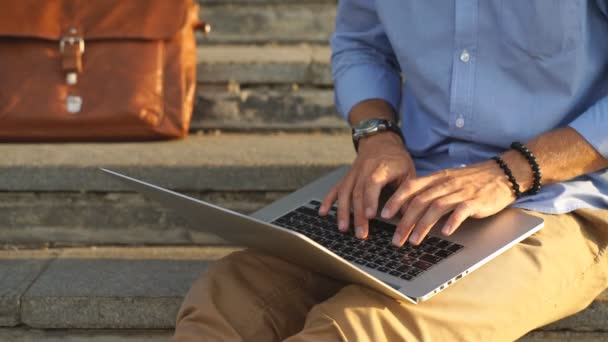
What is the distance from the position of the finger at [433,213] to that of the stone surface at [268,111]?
4.01 feet

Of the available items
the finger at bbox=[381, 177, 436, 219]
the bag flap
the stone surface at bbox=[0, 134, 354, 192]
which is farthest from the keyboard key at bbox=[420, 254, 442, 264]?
the bag flap

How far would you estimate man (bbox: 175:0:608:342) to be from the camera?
1.33 metres

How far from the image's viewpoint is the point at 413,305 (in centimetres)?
128

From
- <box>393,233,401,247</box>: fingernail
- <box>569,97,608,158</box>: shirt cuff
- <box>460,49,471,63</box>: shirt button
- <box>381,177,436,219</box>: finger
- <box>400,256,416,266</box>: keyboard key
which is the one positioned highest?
<box>460,49,471,63</box>: shirt button

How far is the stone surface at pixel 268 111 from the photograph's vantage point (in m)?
2.60

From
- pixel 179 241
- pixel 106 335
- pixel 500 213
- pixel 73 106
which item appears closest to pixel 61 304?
pixel 106 335

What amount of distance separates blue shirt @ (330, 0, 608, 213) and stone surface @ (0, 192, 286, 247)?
26.8 inches

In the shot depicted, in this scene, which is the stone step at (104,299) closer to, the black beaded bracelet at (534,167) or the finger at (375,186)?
the black beaded bracelet at (534,167)

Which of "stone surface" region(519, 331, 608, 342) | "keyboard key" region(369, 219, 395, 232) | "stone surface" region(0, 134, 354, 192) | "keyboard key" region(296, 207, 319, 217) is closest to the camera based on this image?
"keyboard key" region(369, 219, 395, 232)

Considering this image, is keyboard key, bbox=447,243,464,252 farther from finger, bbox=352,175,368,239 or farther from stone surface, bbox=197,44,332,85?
stone surface, bbox=197,44,332,85

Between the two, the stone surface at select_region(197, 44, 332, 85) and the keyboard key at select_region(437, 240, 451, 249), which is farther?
the stone surface at select_region(197, 44, 332, 85)

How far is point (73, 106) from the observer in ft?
8.14

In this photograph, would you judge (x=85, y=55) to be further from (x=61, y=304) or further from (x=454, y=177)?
(x=454, y=177)

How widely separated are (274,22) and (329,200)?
154 cm
